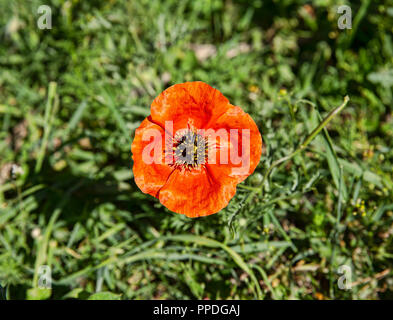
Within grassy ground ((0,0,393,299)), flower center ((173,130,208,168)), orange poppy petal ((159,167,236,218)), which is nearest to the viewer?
orange poppy petal ((159,167,236,218))

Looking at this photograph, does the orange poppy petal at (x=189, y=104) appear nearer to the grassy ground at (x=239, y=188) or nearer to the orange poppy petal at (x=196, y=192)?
the orange poppy petal at (x=196, y=192)

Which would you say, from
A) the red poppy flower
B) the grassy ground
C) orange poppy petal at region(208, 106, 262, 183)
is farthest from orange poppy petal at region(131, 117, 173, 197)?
the grassy ground

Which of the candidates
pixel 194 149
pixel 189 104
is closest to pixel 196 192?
pixel 194 149

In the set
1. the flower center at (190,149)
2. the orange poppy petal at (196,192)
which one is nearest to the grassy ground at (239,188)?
the orange poppy petal at (196,192)

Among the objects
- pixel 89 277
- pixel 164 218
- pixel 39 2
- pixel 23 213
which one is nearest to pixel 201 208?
pixel 164 218

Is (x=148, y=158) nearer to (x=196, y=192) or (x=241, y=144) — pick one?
(x=196, y=192)

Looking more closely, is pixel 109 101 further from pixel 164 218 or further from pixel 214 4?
pixel 214 4

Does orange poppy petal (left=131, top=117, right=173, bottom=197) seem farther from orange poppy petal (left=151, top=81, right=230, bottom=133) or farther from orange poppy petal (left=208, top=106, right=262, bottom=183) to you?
orange poppy petal (left=208, top=106, right=262, bottom=183)
